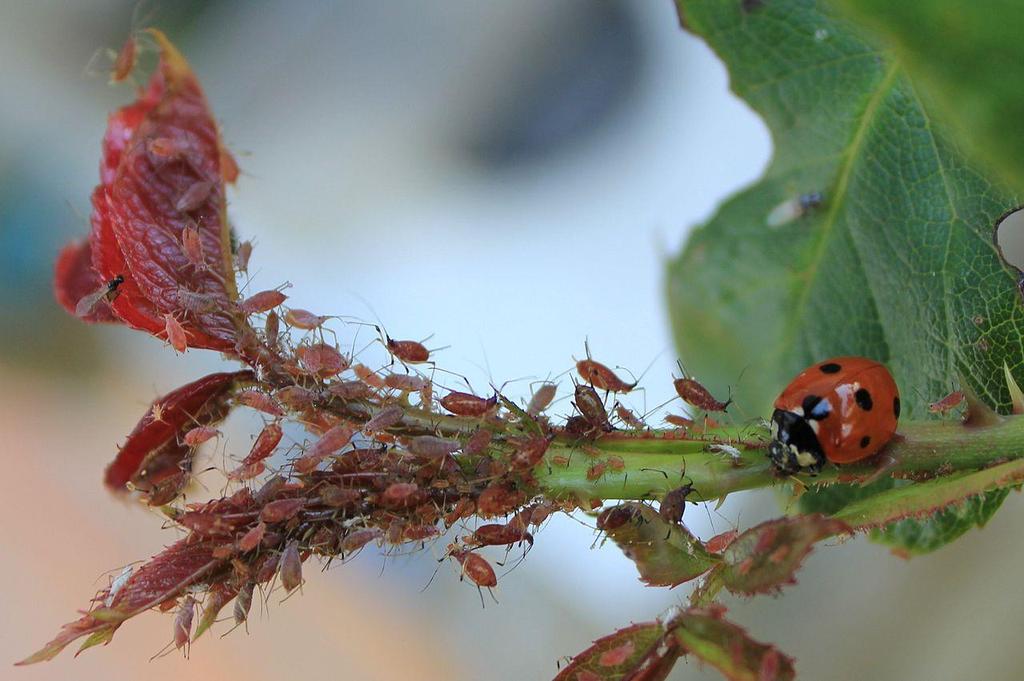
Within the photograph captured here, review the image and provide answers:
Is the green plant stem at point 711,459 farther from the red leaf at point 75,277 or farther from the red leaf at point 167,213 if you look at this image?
the red leaf at point 75,277

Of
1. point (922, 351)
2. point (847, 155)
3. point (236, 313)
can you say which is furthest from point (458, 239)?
point (236, 313)

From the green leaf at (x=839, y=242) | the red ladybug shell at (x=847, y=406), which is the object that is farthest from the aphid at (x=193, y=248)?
the green leaf at (x=839, y=242)

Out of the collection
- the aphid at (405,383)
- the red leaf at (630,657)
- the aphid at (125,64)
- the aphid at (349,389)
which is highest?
the aphid at (125,64)

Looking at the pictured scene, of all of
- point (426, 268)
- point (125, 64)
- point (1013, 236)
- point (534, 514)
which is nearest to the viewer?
point (534, 514)

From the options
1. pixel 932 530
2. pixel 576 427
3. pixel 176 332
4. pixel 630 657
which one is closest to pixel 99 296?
pixel 176 332

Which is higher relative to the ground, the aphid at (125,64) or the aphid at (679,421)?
the aphid at (125,64)

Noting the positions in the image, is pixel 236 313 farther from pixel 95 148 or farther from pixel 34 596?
pixel 95 148

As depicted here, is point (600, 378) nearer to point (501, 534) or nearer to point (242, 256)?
point (501, 534)
